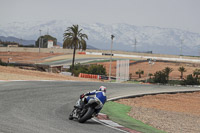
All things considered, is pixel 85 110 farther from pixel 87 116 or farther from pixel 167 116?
pixel 167 116

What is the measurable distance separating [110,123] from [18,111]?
3.81m

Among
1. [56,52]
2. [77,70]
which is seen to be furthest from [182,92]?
[56,52]

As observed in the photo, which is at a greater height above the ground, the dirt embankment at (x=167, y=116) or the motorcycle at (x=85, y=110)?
the motorcycle at (x=85, y=110)

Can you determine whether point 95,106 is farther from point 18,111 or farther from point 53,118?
point 18,111

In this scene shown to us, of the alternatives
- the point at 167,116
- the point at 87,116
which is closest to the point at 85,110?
the point at 87,116

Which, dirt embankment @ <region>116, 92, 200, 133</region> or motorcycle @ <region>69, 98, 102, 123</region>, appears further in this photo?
dirt embankment @ <region>116, 92, 200, 133</region>

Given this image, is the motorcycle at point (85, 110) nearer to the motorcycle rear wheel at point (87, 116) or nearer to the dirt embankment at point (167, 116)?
the motorcycle rear wheel at point (87, 116)

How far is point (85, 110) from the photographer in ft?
45.6

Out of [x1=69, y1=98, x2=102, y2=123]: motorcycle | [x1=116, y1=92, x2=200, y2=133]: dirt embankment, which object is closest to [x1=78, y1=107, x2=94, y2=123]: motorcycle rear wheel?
[x1=69, y1=98, x2=102, y2=123]: motorcycle

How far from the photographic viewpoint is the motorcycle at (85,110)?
13.6m

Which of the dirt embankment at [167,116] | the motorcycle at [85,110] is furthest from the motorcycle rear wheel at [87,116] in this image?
the dirt embankment at [167,116]

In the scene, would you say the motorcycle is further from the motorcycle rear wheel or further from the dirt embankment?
the dirt embankment

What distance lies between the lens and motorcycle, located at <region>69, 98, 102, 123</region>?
1359 cm

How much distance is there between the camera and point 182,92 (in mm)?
42719
